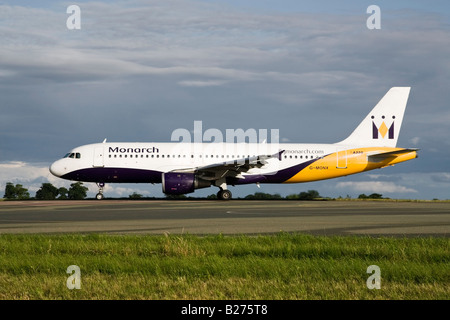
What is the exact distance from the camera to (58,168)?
139 feet

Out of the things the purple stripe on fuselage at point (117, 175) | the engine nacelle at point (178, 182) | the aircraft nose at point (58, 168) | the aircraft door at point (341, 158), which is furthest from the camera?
the aircraft door at point (341, 158)

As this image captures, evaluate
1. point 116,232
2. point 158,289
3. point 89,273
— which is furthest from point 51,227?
point 158,289

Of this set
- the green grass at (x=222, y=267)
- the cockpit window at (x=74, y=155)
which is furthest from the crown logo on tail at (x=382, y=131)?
the green grass at (x=222, y=267)

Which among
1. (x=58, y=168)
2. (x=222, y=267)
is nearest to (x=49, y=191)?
(x=58, y=168)

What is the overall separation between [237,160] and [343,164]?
854 centimetres

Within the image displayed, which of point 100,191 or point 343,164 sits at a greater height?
point 343,164

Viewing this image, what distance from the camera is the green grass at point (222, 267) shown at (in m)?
8.73

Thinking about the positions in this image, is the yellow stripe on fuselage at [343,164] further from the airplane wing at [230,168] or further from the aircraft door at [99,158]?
the aircraft door at [99,158]

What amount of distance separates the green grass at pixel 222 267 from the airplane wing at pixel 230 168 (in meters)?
25.1

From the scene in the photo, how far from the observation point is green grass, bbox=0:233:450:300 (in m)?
8.73

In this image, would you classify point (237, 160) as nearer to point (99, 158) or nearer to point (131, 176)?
point (131, 176)

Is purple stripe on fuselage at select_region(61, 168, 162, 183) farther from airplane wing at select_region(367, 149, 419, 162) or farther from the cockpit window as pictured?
airplane wing at select_region(367, 149, 419, 162)
